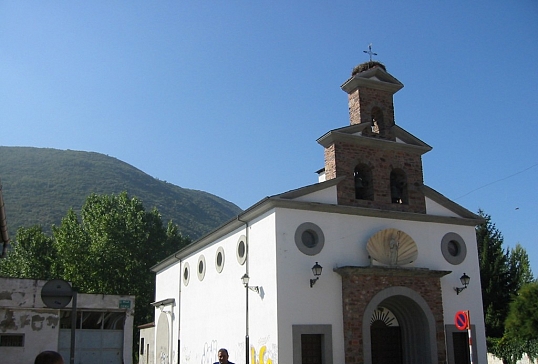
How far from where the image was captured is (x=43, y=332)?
1739 centimetres

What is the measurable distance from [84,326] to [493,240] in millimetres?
25437

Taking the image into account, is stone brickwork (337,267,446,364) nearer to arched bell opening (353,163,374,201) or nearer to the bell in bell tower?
arched bell opening (353,163,374,201)

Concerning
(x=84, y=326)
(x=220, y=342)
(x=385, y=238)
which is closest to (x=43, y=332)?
(x=84, y=326)

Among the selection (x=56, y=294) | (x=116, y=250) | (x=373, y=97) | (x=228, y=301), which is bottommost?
(x=56, y=294)

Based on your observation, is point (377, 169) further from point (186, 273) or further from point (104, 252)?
point (104, 252)

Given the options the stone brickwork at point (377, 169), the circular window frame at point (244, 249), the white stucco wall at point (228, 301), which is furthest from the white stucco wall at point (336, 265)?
the circular window frame at point (244, 249)

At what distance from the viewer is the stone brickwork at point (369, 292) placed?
728 inches

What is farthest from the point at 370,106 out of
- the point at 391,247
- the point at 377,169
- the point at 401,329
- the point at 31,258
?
the point at 31,258

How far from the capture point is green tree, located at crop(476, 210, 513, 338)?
3198 centimetres

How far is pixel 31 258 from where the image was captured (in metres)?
43.0

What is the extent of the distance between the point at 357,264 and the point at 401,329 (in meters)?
3.30

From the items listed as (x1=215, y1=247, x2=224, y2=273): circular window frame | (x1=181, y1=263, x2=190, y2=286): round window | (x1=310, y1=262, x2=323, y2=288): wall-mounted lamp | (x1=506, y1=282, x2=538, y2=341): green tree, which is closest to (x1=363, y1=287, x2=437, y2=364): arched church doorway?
(x1=310, y1=262, x2=323, y2=288): wall-mounted lamp

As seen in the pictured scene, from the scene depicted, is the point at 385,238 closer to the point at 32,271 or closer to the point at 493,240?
the point at 493,240

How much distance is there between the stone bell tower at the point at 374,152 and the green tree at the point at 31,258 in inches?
1154
